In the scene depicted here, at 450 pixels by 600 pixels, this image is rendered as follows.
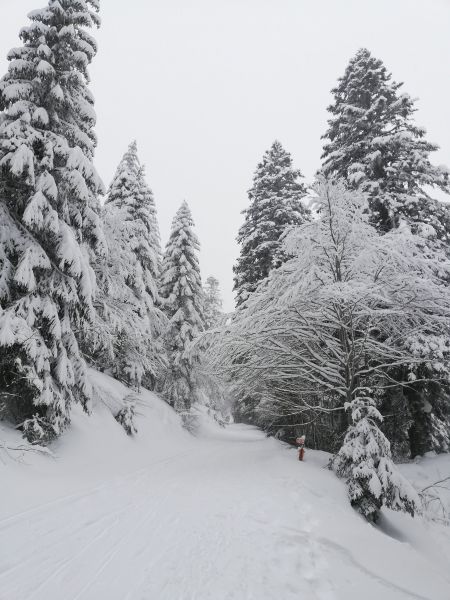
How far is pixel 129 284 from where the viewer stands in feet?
57.3

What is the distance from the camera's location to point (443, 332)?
894 cm

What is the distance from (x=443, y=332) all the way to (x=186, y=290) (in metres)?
15.6

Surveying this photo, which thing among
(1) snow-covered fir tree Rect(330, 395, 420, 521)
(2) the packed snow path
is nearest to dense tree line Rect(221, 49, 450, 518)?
(1) snow-covered fir tree Rect(330, 395, 420, 521)

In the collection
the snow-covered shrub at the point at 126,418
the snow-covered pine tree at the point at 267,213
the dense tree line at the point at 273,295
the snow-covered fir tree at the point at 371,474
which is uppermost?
the snow-covered pine tree at the point at 267,213

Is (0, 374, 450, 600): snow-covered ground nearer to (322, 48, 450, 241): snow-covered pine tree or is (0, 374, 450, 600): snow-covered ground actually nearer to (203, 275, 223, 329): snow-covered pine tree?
(322, 48, 450, 241): snow-covered pine tree

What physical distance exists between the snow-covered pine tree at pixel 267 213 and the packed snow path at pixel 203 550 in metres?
12.3

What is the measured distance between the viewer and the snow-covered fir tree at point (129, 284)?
1252 centimetres

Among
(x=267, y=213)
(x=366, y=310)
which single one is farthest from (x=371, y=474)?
(x=267, y=213)

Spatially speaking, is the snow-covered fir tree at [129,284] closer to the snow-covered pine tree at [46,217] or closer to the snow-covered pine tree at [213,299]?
the snow-covered pine tree at [46,217]

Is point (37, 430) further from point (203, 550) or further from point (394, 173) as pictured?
point (394, 173)

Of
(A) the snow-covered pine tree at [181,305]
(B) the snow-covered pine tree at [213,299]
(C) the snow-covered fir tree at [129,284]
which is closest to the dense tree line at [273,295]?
(C) the snow-covered fir tree at [129,284]

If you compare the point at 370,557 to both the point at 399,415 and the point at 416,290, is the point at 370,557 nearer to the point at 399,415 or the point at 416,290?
the point at 416,290

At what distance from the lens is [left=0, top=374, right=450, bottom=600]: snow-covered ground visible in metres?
3.33

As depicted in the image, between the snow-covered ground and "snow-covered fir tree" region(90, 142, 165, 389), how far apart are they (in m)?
4.81
